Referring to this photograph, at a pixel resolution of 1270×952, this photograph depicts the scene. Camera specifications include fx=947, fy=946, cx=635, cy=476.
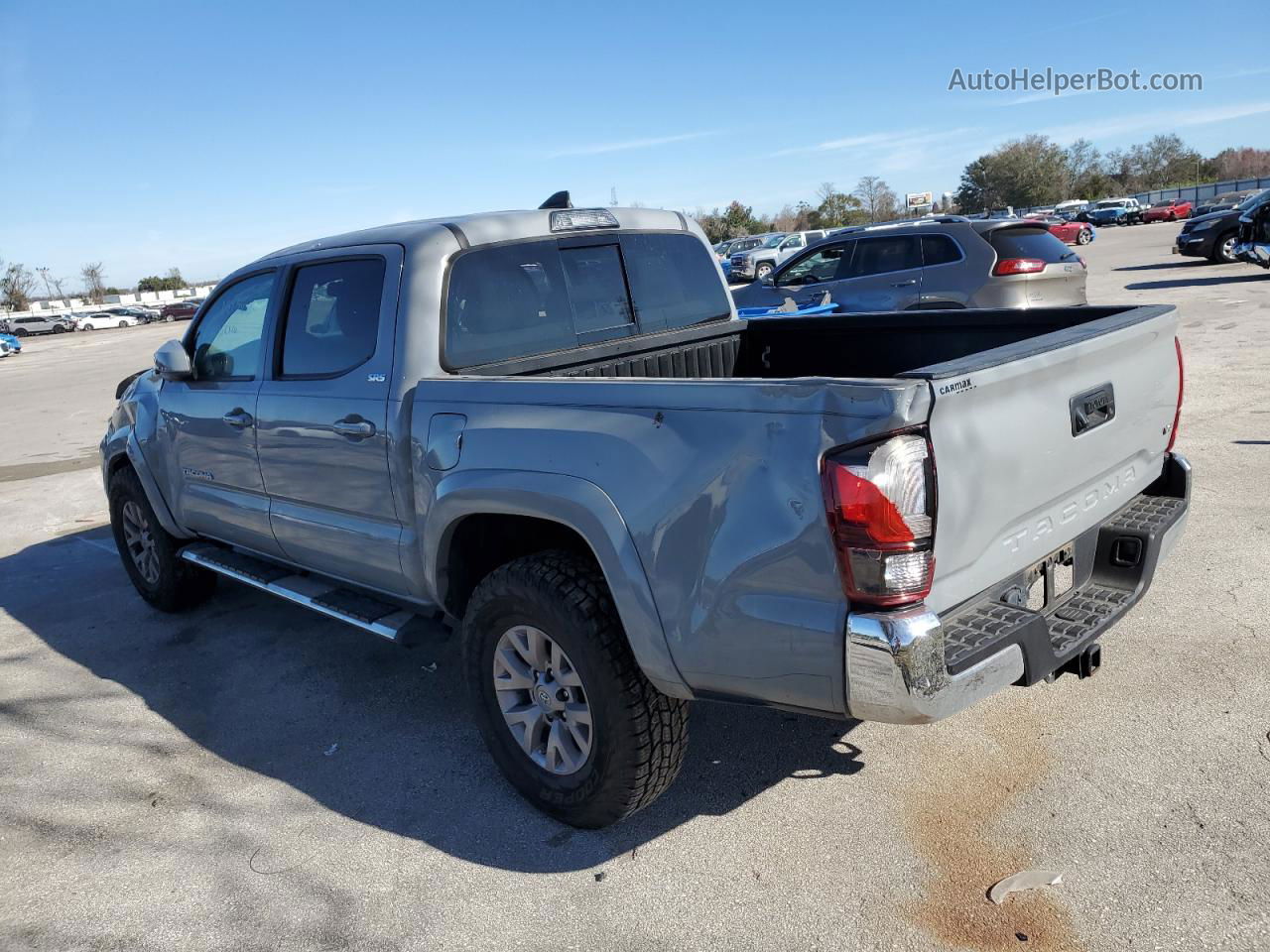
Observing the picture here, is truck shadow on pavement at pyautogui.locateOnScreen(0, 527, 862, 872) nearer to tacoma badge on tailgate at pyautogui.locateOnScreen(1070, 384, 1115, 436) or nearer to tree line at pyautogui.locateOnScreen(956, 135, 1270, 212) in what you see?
tacoma badge on tailgate at pyautogui.locateOnScreen(1070, 384, 1115, 436)

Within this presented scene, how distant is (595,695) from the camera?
2887mm

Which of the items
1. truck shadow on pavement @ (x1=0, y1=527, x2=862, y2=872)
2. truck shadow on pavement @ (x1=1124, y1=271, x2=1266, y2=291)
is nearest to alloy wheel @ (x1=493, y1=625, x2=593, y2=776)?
truck shadow on pavement @ (x1=0, y1=527, x2=862, y2=872)

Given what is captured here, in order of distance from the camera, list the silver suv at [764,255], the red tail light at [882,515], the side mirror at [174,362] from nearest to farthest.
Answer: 1. the red tail light at [882,515]
2. the side mirror at [174,362]
3. the silver suv at [764,255]

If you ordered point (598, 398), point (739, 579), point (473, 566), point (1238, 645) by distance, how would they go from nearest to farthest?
point (739, 579), point (598, 398), point (473, 566), point (1238, 645)

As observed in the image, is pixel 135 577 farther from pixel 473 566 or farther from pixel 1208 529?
pixel 1208 529

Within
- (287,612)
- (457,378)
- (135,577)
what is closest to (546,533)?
(457,378)

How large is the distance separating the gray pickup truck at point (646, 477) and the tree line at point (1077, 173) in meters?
86.8

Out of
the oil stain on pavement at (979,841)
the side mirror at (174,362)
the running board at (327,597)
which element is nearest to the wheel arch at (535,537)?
the running board at (327,597)

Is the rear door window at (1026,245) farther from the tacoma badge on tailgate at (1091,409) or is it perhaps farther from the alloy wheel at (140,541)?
the alloy wheel at (140,541)

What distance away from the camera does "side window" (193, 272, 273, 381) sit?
4.43 metres

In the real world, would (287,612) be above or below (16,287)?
below

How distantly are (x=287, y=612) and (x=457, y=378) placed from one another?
2844 mm

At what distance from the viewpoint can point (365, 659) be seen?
15.6ft

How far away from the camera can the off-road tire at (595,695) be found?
2863 mm
